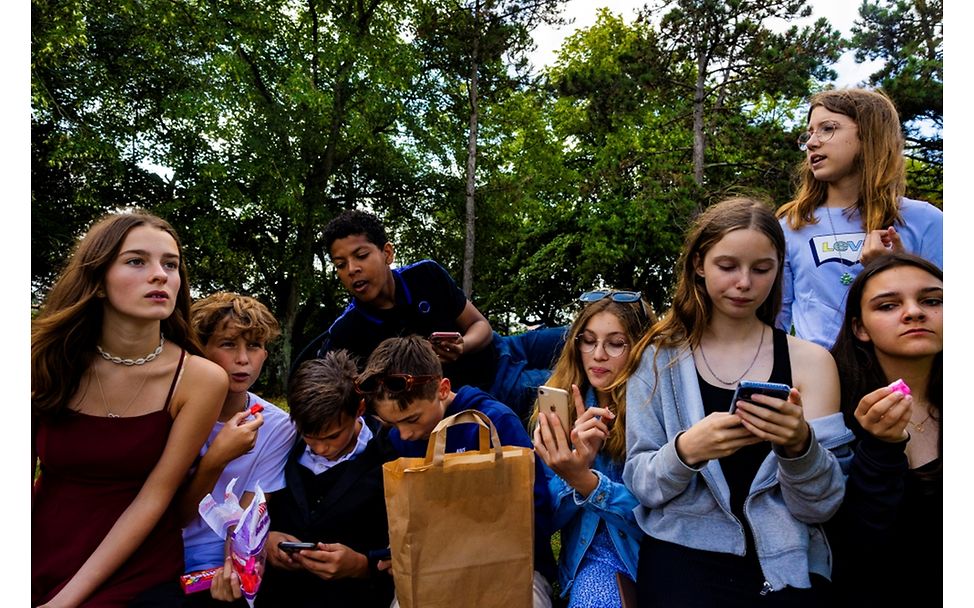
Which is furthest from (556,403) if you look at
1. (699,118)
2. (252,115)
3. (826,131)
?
(252,115)

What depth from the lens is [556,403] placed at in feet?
8.84

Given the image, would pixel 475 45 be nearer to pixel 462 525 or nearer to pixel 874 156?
pixel 874 156

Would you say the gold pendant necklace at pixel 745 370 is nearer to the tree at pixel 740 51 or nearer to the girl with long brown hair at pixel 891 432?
the girl with long brown hair at pixel 891 432

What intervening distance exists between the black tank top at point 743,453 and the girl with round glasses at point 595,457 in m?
0.43

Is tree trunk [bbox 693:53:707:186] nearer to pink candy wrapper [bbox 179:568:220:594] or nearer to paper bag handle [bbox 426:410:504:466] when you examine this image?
paper bag handle [bbox 426:410:504:466]

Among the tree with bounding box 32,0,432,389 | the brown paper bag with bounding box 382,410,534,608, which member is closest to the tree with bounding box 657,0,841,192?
the tree with bounding box 32,0,432,389

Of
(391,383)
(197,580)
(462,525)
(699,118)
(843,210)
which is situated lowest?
(197,580)

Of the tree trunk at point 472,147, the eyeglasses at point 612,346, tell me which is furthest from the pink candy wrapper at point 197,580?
the tree trunk at point 472,147

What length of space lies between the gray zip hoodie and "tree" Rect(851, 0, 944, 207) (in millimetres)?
13499

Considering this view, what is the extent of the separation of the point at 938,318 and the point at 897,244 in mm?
570

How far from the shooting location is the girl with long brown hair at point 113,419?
8.99 feet

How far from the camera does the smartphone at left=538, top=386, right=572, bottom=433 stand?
267cm

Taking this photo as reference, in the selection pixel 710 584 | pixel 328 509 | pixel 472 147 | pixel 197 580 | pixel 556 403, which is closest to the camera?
pixel 710 584

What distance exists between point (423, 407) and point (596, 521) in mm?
975
